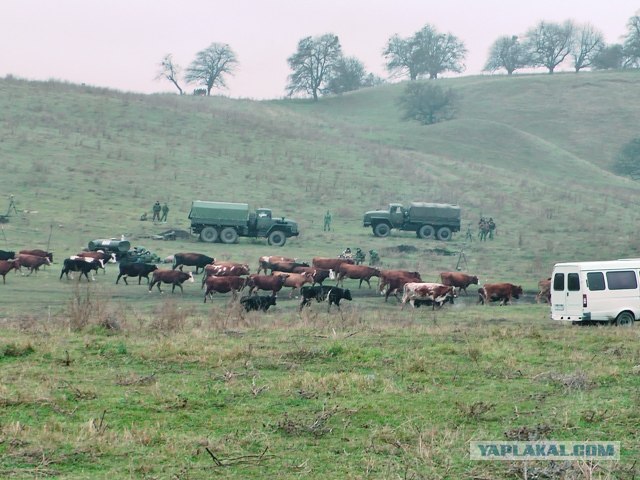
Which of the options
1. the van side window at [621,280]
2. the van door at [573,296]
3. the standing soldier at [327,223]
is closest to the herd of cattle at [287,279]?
the van door at [573,296]

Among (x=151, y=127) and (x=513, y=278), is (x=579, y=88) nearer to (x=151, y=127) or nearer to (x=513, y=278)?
(x=151, y=127)

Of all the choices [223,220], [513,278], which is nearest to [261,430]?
[513,278]

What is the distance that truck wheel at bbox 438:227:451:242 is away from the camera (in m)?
49.5

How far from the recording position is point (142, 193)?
5200 cm

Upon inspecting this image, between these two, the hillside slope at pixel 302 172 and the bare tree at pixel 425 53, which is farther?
the bare tree at pixel 425 53

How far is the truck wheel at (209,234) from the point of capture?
144ft

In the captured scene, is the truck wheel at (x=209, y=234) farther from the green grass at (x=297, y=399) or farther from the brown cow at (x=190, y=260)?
the green grass at (x=297, y=399)

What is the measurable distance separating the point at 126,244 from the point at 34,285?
7355 mm

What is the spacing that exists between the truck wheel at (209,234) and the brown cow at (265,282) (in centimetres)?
1507

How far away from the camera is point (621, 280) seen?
21.5 metres

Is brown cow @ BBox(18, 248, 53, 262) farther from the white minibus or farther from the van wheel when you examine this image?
the van wheel

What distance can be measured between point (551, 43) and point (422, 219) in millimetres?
104557

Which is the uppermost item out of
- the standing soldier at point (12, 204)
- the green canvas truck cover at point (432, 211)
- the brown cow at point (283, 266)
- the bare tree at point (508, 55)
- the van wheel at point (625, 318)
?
the bare tree at point (508, 55)

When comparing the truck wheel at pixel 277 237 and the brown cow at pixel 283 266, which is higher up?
the truck wheel at pixel 277 237
